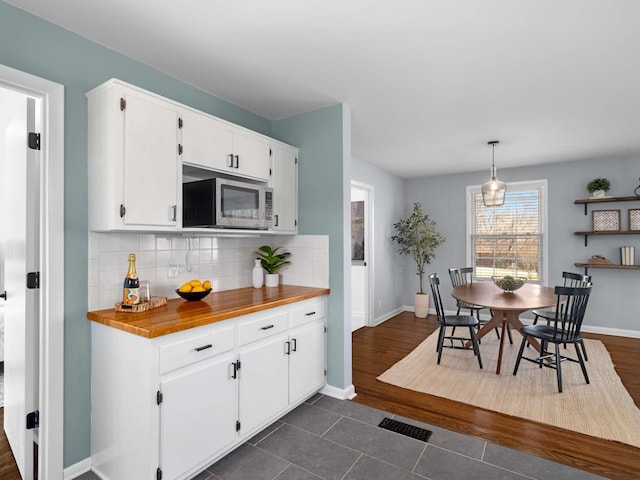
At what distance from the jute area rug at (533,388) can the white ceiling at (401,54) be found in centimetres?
252

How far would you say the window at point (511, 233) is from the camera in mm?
5375

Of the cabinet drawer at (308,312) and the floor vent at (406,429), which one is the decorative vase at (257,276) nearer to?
the cabinet drawer at (308,312)

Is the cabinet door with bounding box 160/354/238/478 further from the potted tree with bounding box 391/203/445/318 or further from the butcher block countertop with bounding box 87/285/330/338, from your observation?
the potted tree with bounding box 391/203/445/318

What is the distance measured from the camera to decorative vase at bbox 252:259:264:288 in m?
3.07

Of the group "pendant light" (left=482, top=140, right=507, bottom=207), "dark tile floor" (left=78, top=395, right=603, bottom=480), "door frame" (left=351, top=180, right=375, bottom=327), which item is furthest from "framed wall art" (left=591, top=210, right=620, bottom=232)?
"dark tile floor" (left=78, top=395, right=603, bottom=480)

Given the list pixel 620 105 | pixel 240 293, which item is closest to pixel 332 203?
pixel 240 293

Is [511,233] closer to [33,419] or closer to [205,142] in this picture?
[205,142]

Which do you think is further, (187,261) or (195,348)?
(187,261)

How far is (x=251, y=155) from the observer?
2.73m

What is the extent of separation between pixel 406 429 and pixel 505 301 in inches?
68.6

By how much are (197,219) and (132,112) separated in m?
0.74

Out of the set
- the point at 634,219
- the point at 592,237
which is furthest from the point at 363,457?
the point at 634,219

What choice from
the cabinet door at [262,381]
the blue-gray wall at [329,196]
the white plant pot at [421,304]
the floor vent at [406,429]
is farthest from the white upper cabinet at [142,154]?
the white plant pot at [421,304]

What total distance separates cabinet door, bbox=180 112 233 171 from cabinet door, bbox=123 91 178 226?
0.09 metres
